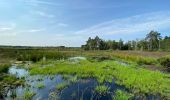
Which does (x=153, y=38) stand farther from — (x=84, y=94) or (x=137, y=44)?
(x=84, y=94)

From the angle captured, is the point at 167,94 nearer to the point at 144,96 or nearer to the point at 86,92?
the point at 144,96

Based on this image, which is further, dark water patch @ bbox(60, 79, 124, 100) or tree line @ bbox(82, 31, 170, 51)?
tree line @ bbox(82, 31, 170, 51)

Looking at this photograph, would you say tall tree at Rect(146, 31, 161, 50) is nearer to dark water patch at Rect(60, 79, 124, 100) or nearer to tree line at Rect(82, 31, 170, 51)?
tree line at Rect(82, 31, 170, 51)

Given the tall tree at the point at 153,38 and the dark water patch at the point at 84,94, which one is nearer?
the dark water patch at the point at 84,94

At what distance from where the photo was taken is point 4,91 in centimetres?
1669

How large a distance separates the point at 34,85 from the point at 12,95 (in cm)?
425

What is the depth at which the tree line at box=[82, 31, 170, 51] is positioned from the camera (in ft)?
390

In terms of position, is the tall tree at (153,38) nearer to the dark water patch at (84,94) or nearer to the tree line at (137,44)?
the tree line at (137,44)

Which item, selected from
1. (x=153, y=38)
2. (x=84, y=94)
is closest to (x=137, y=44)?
(x=153, y=38)

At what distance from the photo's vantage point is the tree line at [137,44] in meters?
119

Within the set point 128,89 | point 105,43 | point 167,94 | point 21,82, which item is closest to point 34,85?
point 21,82

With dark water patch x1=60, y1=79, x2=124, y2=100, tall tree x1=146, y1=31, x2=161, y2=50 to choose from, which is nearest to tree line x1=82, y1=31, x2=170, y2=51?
tall tree x1=146, y1=31, x2=161, y2=50

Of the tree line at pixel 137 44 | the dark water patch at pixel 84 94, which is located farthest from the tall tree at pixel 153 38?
the dark water patch at pixel 84 94

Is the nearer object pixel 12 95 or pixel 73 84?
pixel 12 95
